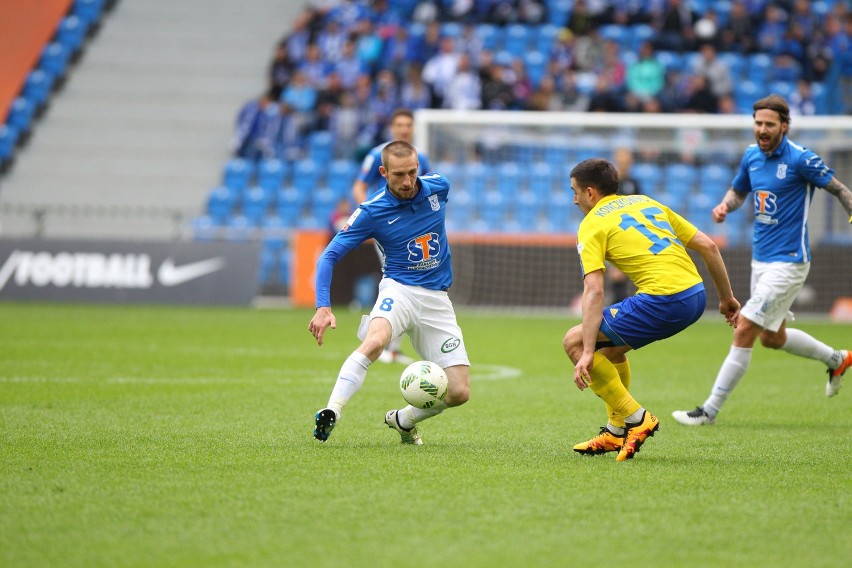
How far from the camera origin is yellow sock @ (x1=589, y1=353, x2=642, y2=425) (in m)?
6.49

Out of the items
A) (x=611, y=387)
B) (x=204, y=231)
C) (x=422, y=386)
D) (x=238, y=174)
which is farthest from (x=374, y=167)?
(x=238, y=174)

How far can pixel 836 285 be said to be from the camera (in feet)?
62.5

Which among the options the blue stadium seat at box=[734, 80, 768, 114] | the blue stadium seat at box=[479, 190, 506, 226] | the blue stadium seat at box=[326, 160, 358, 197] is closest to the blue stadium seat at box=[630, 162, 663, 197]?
the blue stadium seat at box=[479, 190, 506, 226]

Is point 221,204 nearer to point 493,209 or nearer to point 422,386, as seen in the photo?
point 493,209

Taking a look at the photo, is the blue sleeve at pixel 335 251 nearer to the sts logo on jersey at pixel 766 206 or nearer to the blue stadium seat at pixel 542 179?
the sts logo on jersey at pixel 766 206

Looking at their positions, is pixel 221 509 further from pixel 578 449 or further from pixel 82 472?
pixel 578 449

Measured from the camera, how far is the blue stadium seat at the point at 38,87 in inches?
1072

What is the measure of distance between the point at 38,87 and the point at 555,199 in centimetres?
1326

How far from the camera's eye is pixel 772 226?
8.62m

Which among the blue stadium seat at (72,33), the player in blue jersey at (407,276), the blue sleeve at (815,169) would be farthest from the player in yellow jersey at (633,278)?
the blue stadium seat at (72,33)

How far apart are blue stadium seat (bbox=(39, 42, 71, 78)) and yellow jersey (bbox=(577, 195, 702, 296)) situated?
23.7 m

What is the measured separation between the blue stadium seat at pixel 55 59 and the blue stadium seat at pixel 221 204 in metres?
6.26

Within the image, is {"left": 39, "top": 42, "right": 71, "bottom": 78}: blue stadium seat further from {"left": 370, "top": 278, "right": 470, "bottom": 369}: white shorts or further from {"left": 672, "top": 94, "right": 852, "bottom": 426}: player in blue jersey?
{"left": 370, "top": 278, "right": 470, "bottom": 369}: white shorts

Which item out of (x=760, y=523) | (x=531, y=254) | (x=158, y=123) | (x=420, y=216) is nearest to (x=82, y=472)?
(x=420, y=216)
